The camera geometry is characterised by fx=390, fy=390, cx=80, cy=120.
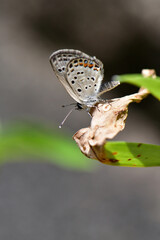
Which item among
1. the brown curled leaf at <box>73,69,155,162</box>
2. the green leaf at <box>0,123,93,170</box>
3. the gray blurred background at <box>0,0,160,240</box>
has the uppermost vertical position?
the brown curled leaf at <box>73,69,155,162</box>

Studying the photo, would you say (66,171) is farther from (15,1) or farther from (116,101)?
(116,101)

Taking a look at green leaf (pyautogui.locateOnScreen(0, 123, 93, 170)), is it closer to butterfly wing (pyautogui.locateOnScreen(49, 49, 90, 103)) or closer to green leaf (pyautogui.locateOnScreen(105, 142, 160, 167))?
butterfly wing (pyautogui.locateOnScreen(49, 49, 90, 103))

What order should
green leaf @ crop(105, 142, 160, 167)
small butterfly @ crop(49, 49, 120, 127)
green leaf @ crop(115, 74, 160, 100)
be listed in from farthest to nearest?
1. small butterfly @ crop(49, 49, 120, 127)
2. green leaf @ crop(105, 142, 160, 167)
3. green leaf @ crop(115, 74, 160, 100)

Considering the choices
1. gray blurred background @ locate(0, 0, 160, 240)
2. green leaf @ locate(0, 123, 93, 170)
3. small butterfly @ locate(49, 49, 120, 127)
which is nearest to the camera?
small butterfly @ locate(49, 49, 120, 127)

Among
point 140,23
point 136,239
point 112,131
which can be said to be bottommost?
point 136,239

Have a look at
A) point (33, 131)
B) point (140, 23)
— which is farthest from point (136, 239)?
A: point (33, 131)

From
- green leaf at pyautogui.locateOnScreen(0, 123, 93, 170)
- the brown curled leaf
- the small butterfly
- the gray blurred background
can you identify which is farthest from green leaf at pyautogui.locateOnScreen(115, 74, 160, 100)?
the gray blurred background

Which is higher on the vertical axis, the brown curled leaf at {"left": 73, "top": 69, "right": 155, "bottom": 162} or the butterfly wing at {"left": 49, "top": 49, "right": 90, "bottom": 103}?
the butterfly wing at {"left": 49, "top": 49, "right": 90, "bottom": 103}
